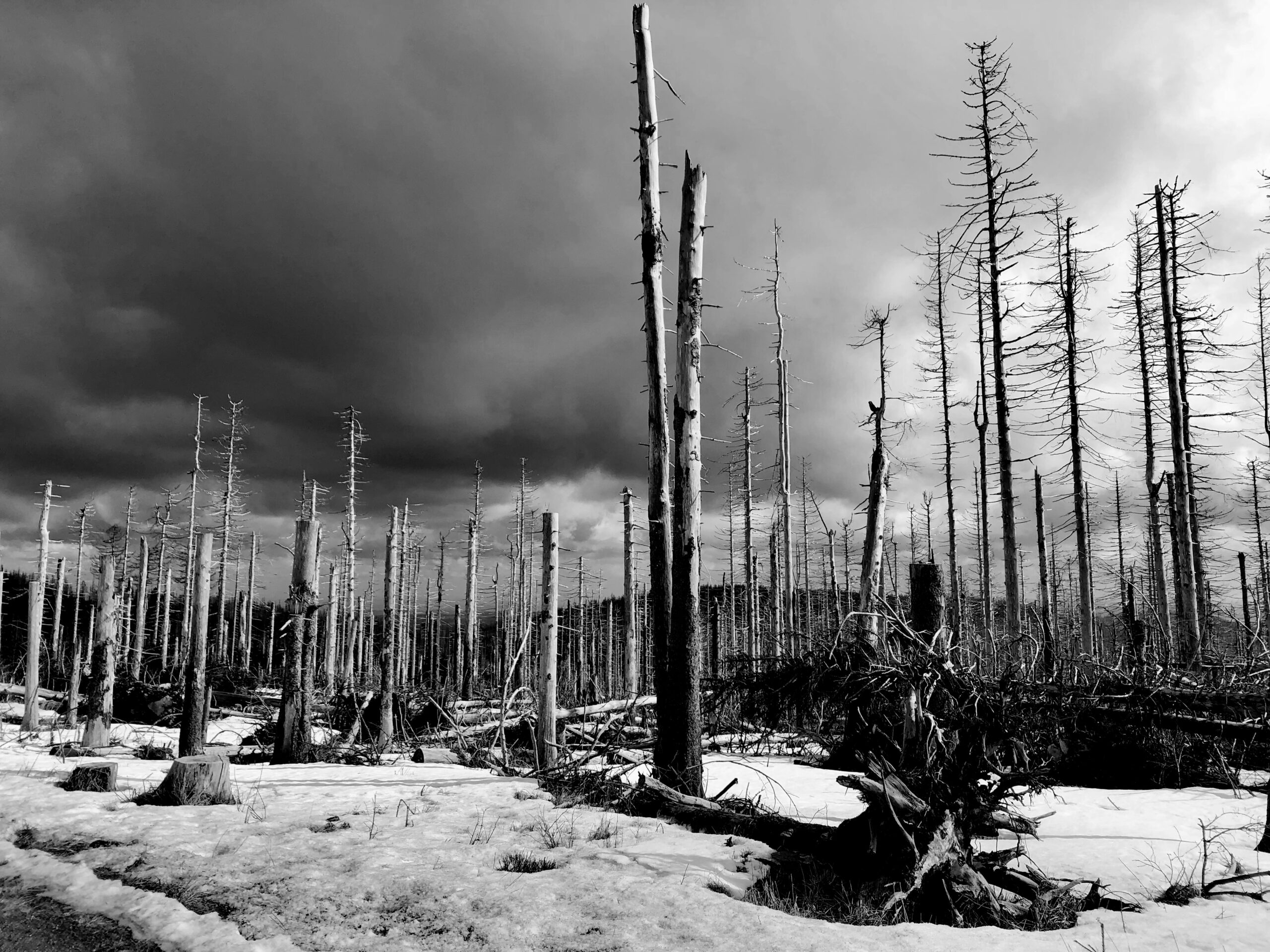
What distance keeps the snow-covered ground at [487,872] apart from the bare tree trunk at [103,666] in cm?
466

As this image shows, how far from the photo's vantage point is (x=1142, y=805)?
772cm

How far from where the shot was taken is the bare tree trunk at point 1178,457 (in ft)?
53.5

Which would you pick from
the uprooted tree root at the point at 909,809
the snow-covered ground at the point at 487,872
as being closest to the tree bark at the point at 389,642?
the snow-covered ground at the point at 487,872

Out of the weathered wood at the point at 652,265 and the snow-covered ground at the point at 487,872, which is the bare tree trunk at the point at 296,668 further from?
the weathered wood at the point at 652,265

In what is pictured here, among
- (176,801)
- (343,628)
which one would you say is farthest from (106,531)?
(176,801)

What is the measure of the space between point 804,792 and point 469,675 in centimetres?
2820

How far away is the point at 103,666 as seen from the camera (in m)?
12.4

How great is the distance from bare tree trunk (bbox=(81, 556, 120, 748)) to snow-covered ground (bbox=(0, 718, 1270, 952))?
4.66m

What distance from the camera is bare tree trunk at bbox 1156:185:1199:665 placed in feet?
53.5

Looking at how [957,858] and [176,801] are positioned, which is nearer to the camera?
[957,858]

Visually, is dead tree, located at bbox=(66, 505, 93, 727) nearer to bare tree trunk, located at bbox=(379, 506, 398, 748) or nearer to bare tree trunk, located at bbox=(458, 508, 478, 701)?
bare tree trunk, located at bbox=(379, 506, 398, 748)

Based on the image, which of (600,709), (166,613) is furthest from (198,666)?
(166,613)

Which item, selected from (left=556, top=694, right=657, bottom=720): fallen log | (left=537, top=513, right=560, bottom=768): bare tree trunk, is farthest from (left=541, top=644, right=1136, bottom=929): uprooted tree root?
(left=556, top=694, right=657, bottom=720): fallen log

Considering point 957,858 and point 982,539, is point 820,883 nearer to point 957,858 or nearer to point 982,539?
point 957,858
